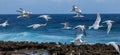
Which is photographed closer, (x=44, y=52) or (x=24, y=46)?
(x=44, y=52)

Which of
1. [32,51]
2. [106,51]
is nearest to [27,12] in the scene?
[32,51]

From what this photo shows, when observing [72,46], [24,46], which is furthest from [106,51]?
[24,46]

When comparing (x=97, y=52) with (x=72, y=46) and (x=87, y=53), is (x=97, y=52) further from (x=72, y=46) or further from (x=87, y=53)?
(x=72, y=46)

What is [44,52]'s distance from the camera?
2347cm

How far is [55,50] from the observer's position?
76.8 feet

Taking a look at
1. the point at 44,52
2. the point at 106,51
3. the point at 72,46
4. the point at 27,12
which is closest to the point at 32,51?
the point at 44,52

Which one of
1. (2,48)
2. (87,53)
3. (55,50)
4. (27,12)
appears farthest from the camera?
(27,12)

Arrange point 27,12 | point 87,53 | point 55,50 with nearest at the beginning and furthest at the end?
point 87,53 < point 55,50 < point 27,12

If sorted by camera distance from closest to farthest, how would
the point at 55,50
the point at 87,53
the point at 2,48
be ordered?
1. the point at 87,53
2. the point at 55,50
3. the point at 2,48

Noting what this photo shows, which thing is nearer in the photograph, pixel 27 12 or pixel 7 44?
pixel 7 44

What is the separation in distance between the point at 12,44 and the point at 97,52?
567 cm

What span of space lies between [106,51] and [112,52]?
13.7 inches

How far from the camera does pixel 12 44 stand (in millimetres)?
25750

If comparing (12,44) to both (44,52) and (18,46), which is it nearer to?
(18,46)
